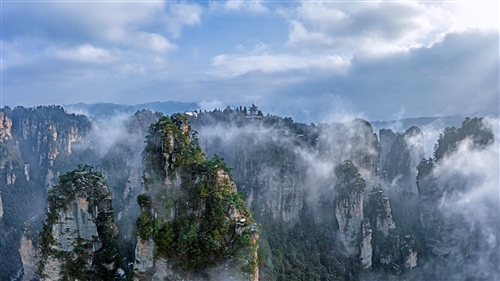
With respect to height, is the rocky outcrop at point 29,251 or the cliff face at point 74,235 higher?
the cliff face at point 74,235

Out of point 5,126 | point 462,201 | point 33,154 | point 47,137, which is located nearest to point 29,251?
point 462,201

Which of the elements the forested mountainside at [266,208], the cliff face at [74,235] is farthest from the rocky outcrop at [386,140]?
the cliff face at [74,235]

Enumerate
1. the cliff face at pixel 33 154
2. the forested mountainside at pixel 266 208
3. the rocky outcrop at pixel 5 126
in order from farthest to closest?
1. the rocky outcrop at pixel 5 126
2. the cliff face at pixel 33 154
3. the forested mountainside at pixel 266 208

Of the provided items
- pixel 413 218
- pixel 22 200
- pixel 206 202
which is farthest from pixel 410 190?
pixel 22 200

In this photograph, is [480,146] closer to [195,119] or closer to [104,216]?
[195,119]

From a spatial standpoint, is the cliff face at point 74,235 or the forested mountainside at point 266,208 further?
the cliff face at point 74,235

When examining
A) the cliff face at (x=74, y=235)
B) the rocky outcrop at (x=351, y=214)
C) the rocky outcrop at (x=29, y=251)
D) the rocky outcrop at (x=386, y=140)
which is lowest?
the rocky outcrop at (x=29, y=251)

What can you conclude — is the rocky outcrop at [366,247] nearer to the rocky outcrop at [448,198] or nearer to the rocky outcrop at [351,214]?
the rocky outcrop at [351,214]
